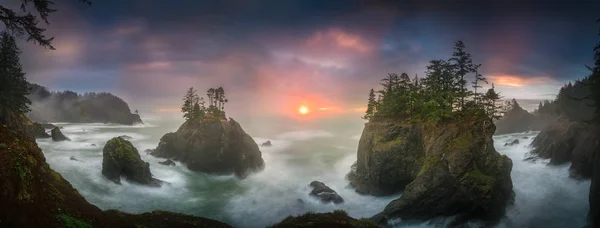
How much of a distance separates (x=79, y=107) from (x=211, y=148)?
94515mm

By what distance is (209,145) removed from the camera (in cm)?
5756

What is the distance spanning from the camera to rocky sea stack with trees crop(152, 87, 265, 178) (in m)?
57.2

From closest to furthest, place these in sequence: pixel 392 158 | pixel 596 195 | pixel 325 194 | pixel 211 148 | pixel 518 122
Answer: pixel 596 195 → pixel 392 158 → pixel 325 194 → pixel 211 148 → pixel 518 122

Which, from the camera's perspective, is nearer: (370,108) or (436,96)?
(436,96)

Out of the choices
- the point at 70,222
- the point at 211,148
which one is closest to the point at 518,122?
the point at 211,148

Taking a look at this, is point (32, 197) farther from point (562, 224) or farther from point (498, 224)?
point (562, 224)

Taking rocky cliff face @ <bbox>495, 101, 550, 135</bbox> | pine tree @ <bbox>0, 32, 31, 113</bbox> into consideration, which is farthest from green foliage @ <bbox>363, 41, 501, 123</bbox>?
rocky cliff face @ <bbox>495, 101, 550, 135</bbox>

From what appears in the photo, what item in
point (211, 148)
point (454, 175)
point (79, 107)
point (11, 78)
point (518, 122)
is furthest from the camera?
point (79, 107)

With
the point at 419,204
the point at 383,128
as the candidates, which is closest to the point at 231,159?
the point at 383,128

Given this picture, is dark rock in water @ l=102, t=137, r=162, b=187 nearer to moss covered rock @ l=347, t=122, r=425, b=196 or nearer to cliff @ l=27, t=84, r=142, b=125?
moss covered rock @ l=347, t=122, r=425, b=196

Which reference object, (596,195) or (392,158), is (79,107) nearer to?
(392,158)

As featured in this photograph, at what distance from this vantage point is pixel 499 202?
103ft

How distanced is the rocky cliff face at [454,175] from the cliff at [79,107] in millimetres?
121815

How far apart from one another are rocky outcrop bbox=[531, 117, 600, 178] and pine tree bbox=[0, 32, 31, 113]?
72.3 meters
